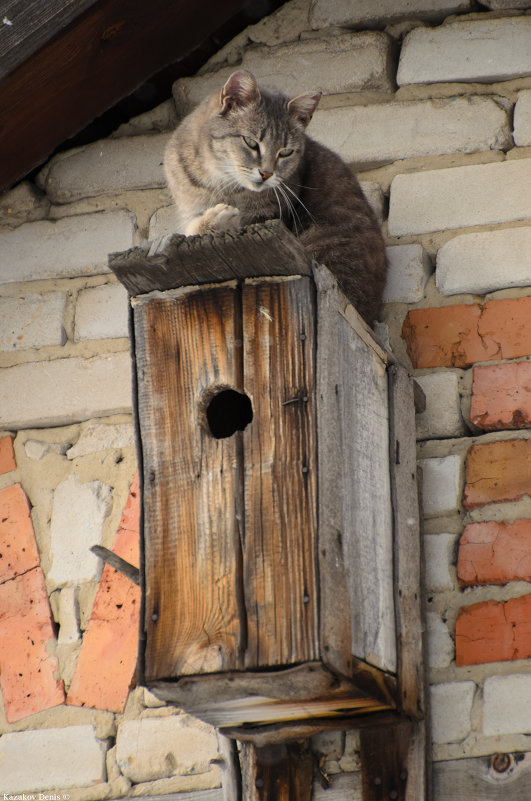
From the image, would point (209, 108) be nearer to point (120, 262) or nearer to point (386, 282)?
point (386, 282)

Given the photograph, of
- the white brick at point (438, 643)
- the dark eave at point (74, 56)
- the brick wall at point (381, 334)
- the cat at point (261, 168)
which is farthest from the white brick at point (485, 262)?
the dark eave at point (74, 56)

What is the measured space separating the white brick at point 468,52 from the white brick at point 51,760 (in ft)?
6.65

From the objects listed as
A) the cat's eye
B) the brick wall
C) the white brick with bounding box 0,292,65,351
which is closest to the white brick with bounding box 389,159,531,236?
the brick wall

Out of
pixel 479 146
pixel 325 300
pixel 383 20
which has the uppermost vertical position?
pixel 383 20

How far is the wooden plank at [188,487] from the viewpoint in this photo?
2004mm

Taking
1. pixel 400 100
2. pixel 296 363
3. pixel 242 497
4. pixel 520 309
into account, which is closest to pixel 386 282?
pixel 520 309

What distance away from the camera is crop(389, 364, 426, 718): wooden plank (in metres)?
2.32

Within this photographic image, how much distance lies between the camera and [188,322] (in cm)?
222

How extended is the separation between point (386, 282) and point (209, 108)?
2.49 feet

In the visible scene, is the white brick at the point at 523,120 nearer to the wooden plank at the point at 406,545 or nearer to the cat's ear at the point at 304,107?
the cat's ear at the point at 304,107

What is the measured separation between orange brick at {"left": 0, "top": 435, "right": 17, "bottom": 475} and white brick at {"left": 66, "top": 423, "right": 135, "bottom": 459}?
163 mm

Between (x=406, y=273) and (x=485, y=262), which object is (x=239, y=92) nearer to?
(x=406, y=273)

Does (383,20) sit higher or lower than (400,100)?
higher

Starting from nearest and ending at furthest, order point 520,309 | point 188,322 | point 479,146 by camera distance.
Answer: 1. point 188,322
2. point 520,309
3. point 479,146
